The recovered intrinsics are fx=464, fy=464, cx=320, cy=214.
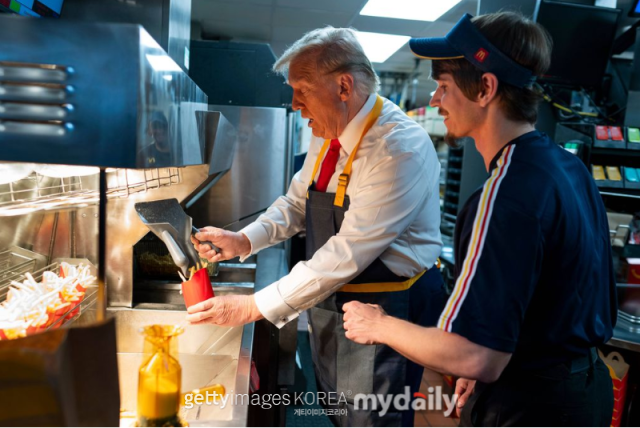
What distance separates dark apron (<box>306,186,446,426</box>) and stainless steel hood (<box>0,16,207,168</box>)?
3.22 feet

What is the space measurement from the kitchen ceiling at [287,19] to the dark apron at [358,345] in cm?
393

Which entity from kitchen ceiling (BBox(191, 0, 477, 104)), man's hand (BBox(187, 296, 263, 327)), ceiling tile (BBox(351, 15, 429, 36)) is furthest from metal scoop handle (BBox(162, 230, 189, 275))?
ceiling tile (BBox(351, 15, 429, 36))

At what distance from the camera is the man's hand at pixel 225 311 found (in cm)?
125

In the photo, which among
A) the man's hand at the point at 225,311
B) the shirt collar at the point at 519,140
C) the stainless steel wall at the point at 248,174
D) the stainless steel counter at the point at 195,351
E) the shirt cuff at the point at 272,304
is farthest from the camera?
the stainless steel wall at the point at 248,174

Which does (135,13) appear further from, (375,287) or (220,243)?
(375,287)

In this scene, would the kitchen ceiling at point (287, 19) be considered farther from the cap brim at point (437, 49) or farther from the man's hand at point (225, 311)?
the man's hand at point (225, 311)

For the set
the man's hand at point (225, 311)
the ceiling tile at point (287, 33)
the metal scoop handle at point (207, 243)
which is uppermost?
the ceiling tile at point (287, 33)

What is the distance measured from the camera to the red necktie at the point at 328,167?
171 centimetres

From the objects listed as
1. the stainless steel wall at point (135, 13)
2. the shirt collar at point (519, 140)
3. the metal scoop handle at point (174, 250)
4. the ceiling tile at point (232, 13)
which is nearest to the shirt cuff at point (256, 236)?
the metal scoop handle at point (174, 250)

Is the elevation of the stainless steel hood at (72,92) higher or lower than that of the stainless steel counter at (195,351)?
higher

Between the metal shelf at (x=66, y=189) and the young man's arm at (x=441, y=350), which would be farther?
the metal shelf at (x=66, y=189)

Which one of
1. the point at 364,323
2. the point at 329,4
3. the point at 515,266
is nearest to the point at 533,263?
the point at 515,266

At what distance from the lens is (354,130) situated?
5.31 feet

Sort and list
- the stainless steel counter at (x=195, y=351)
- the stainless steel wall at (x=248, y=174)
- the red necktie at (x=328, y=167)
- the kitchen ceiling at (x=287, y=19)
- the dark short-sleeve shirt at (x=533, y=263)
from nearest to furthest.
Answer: the dark short-sleeve shirt at (x=533, y=263) → the stainless steel counter at (x=195, y=351) → the red necktie at (x=328, y=167) → the stainless steel wall at (x=248, y=174) → the kitchen ceiling at (x=287, y=19)
